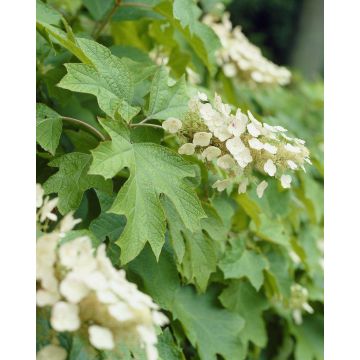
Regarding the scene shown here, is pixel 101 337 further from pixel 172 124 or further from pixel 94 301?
pixel 172 124

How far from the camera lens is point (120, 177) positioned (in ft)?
5.35

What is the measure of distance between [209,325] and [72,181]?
2.25ft

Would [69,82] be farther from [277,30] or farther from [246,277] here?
[277,30]

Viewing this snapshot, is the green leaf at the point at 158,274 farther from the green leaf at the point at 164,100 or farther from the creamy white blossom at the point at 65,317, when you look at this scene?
the creamy white blossom at the point at 65,317

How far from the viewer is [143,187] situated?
1322mm

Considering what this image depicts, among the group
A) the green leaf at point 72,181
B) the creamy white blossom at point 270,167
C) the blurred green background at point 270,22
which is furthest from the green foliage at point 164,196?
the blurred green background at point 270,22

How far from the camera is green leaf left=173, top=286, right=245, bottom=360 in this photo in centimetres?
183

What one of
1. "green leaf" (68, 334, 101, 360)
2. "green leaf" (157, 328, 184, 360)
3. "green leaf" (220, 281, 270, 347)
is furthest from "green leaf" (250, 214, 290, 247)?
"green leaf" (68, 334, 101, 360)

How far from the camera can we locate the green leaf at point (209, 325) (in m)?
1.83

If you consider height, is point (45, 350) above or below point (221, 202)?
above

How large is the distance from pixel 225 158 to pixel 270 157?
0.09 metres

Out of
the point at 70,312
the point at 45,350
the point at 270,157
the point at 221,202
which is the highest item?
the point at 270,157

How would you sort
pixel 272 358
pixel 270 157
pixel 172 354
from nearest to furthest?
pixel 270 157 → pixel 172 354 → pixel 272 358
